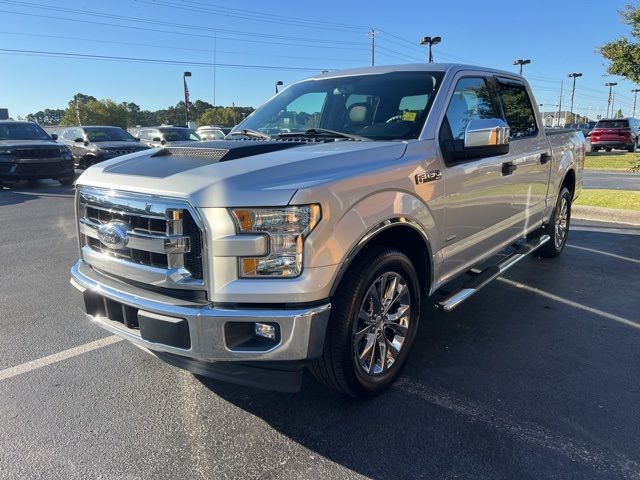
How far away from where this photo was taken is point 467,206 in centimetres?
367

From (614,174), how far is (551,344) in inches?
628

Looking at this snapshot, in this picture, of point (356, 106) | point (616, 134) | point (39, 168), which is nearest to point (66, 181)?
point (39, 168)

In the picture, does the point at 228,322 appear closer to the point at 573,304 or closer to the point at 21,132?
the point at 573,304

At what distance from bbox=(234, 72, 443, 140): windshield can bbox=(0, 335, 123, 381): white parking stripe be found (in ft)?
6.50

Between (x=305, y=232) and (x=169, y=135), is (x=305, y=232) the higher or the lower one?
the lower one

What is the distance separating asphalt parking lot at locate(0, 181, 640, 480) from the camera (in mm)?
2416

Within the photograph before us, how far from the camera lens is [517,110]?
4.90m

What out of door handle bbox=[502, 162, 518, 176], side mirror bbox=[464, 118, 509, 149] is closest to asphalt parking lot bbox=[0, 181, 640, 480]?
door handle bbox=[502, 162, 518, 176]

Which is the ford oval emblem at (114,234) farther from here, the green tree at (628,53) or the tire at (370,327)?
the green tree at (628,53)

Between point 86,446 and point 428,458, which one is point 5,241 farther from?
point 428,458

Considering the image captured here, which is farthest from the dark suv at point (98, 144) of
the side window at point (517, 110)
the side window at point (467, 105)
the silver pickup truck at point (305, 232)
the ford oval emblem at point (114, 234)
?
the ford oval emblem at point (114, 234)

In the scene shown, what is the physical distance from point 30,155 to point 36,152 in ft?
0.54

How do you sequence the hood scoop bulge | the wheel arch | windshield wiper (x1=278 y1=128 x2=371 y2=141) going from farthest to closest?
windshield wiper (x1=278 y1=128 x2=371 y2=141) → the hood scoop bulge → the wheel arch

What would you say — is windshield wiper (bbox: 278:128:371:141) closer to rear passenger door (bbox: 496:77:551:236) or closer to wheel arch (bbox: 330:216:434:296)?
wheel arch (bbox: 330:216:434:296)
